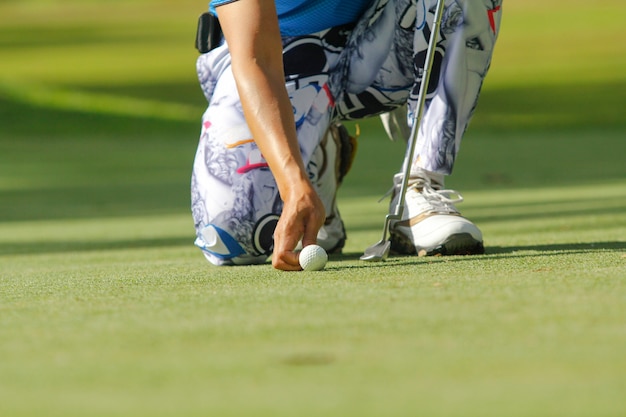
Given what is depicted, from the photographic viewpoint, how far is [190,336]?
3.67ft

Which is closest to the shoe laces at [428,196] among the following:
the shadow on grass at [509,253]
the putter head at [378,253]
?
the shadow on grass at [509,253]

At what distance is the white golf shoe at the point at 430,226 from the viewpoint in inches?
77.7

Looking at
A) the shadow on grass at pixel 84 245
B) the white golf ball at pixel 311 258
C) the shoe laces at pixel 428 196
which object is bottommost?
the shadow on grass at pixel 84 245

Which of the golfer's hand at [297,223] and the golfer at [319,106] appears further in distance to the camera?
the golfer at [319,106]

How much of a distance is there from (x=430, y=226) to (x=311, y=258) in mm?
399

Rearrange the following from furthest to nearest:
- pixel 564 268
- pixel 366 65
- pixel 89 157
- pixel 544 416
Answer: pixel 89 157 → pixel 366 65 → pixel 564 268 → pixel 544 416

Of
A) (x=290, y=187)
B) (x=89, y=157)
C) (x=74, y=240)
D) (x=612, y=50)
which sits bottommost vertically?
(x=612, y=50)

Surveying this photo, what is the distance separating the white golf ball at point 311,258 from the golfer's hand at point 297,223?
0.02m

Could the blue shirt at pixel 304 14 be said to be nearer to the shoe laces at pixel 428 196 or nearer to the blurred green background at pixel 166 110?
the shoe laces at pixel 428 196

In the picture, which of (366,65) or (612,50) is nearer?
(366,65)

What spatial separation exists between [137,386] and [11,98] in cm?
1068

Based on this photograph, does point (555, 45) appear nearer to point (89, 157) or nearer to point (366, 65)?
point (89, 157)

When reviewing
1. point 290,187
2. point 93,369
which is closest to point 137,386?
point 93,369

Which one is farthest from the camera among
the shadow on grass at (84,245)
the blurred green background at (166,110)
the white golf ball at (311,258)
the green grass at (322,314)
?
the blurred green background at (166,110)
